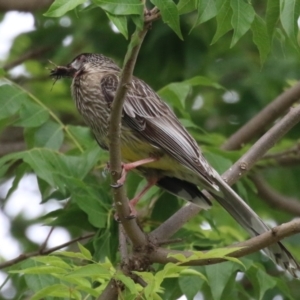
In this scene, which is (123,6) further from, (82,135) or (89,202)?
(82,135)

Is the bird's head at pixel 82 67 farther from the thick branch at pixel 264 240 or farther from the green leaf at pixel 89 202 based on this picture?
the thick branch at pixel 264 240

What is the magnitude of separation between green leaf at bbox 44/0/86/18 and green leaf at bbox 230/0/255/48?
785 millimetres

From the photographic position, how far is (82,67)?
681 cm

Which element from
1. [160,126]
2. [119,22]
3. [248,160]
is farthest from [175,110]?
[119,22]

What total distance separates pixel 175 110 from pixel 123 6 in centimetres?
354

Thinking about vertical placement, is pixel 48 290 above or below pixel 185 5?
below

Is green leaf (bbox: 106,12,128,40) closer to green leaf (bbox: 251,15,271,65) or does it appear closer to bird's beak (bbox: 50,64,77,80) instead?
green leaf (bbox: 251,15,271,65)

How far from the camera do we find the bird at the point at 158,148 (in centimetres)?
589

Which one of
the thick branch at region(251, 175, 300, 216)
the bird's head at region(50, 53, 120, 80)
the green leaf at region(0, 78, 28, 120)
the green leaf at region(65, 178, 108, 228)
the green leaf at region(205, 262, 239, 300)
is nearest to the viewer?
the green leaf at region(205, 262, 239, 300)

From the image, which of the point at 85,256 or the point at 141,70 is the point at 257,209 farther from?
the point at 85,256

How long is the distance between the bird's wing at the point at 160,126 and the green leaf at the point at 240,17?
5.45 ft

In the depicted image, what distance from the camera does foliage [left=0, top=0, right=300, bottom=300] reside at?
4.26 metres

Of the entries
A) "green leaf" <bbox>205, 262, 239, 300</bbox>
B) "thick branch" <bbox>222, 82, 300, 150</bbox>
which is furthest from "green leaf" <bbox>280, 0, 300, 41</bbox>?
"thick branch" <bbox>222, 82, 300, 150</bbox>

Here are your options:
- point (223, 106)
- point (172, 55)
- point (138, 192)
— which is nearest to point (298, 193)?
point (223, 106)
